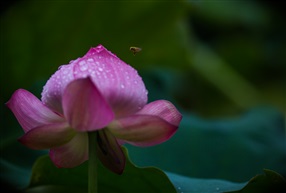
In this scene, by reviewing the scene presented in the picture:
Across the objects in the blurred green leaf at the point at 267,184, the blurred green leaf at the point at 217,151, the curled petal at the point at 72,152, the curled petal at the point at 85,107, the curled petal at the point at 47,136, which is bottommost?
the blurred green leaf at the point at 217,151

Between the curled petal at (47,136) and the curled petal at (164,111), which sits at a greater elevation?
the curled petal at (164,111)

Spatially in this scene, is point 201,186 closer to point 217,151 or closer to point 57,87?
point 57,87

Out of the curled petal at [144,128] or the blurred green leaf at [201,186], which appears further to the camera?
the blurred green leaf at [201,186]

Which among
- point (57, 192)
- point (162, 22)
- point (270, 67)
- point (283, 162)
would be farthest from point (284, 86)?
point (57, 192)

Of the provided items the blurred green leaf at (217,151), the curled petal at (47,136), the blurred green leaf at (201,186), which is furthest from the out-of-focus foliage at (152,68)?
the curled petal at (47,136)

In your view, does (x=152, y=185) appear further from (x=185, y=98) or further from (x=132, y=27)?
(x=185, y=98)

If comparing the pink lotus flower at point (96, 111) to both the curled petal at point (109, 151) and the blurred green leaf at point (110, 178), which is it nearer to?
the curled petal at point (109, 151)

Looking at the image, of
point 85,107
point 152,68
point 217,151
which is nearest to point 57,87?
point 85,107

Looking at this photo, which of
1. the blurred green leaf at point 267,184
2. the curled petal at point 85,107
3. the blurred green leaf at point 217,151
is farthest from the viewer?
the blurred green leaf at point 217,151
